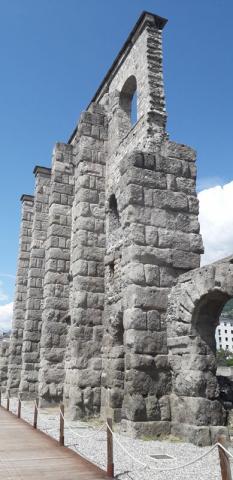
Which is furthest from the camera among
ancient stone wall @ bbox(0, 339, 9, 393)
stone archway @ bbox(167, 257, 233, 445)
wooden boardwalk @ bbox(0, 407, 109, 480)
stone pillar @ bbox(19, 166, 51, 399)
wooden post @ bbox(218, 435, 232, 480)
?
ancient stone wall @ bbox(0, 339, 9, 393)

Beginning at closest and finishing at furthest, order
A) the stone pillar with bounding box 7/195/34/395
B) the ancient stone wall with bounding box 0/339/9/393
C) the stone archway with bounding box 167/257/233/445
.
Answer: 1. the stone archway with bounding box 167/257/233/445
2. the stone pillar with bounding box 7/195/34/395
3. the ancient stone wall with bounding box 0/339/9/393

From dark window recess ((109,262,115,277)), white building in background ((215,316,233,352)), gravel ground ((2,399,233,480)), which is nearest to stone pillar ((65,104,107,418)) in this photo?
dark window recess ((109,262,115,277))

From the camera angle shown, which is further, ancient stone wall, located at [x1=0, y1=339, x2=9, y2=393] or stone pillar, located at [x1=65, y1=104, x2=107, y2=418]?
ancient stone wall, located at [x1=0, y1=339, x2=9, y2=393]

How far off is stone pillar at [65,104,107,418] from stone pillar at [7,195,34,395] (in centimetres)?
621

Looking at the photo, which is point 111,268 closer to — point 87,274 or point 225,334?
point 87,274

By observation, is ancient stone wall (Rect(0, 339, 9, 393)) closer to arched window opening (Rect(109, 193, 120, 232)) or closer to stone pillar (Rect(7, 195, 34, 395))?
stone pillar (Rect(7, 195, 34, 395))

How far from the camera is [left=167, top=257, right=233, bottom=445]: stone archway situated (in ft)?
20.3

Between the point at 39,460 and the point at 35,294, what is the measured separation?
403 inches

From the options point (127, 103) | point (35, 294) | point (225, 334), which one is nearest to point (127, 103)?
point (127, 103)

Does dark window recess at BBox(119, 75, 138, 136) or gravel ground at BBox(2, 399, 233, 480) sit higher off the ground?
Answer: dark window recess at BBox(119, 75, 138, 136)

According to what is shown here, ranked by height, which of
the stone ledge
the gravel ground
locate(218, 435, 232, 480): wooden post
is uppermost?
the stone ledge

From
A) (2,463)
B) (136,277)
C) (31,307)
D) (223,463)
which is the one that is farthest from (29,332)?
(223,463)

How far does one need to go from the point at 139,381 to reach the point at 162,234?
2.61m

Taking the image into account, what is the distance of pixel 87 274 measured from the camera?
10.1 m
